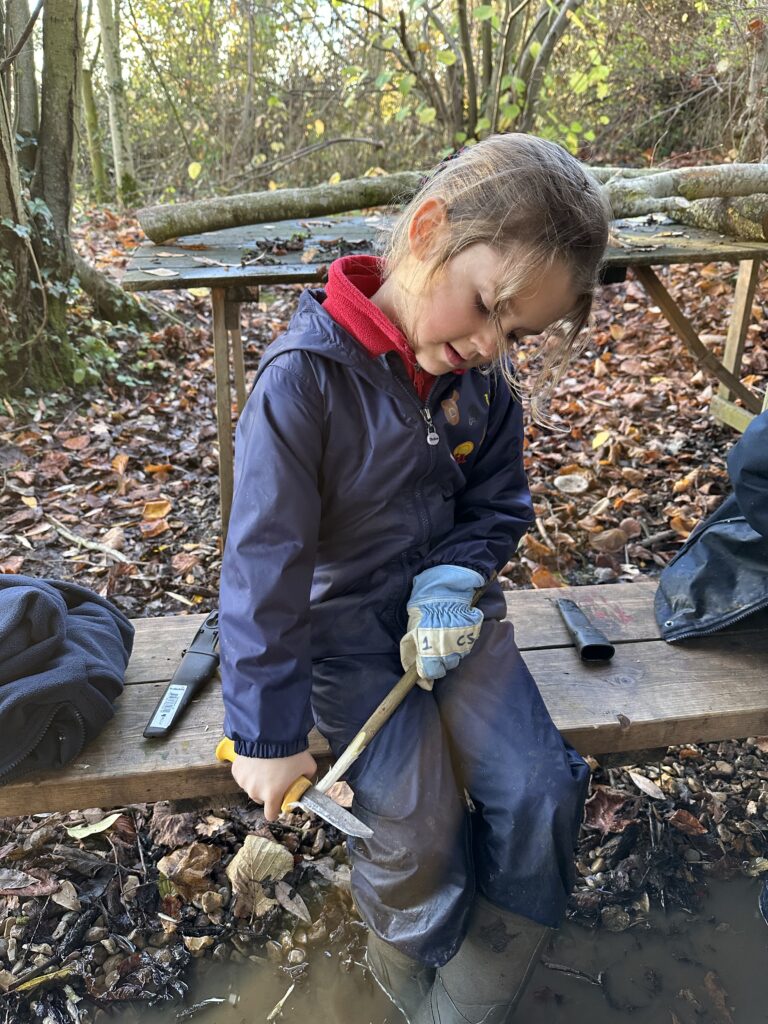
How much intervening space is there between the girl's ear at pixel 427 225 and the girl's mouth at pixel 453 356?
176mm

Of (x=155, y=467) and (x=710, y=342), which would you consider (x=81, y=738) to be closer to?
(x=155, y=467)

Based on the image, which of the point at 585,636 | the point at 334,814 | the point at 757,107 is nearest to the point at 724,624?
the point at 585,636

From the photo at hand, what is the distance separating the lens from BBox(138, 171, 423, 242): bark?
3.31 metres

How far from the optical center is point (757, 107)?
17.6ft

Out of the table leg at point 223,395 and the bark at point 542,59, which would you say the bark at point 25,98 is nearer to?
the table leg at point 223,395

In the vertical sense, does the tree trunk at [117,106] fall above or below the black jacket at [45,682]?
above

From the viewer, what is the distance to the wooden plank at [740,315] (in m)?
3.88

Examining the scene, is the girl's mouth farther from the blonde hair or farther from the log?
the log

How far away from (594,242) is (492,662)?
2.91 feet

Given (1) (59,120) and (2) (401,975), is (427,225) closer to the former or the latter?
(2) (401,975)

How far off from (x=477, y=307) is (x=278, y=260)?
1673 millimetres

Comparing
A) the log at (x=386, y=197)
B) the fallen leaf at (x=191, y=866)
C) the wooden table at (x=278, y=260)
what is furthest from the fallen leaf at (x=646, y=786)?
the log at (x=386, y=197)

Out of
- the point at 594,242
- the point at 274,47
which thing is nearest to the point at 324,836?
the point at 594,242

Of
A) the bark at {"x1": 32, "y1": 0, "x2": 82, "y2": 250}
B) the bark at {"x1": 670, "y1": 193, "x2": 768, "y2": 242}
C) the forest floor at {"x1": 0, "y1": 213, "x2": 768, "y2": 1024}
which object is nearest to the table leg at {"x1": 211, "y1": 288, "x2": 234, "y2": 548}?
the forest floor at {"x1": 0, "y1": 213, "x2": 768, "y2": 1024}
